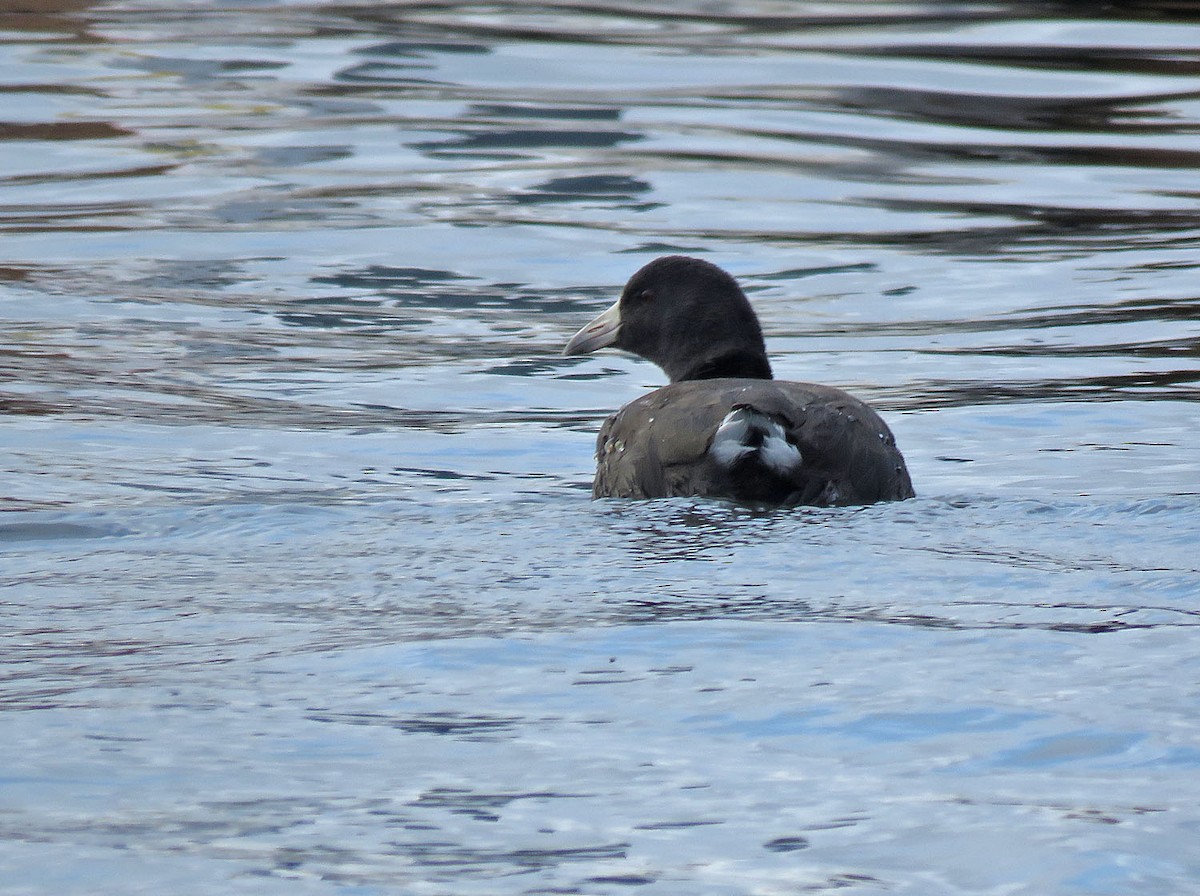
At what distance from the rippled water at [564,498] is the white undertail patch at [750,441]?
19 centimetres

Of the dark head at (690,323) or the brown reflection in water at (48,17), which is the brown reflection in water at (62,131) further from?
the dark head at (690,323)

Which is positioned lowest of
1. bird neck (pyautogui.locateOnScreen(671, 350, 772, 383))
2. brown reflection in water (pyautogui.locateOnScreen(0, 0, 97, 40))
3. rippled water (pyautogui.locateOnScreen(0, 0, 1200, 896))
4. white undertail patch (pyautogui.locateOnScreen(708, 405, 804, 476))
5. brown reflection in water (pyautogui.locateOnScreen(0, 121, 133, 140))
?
rippled water (pyautogui.locateOnScreen(0, 0, 1200, 896))

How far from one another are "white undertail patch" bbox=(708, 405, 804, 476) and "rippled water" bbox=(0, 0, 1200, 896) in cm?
19

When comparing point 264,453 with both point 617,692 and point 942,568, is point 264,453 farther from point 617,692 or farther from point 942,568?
point 617,692

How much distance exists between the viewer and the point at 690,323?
9164mm

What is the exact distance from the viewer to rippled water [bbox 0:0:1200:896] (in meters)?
4.61

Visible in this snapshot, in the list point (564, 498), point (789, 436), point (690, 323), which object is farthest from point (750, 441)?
point (690, 323)

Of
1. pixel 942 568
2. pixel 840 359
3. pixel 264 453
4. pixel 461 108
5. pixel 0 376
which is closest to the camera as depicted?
pixel 942 568

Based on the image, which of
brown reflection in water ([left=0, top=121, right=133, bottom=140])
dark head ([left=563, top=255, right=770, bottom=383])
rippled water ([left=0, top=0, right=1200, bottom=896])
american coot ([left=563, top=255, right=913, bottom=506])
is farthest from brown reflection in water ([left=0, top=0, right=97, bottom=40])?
american coot ([left=563, top=255, right=913, bottom=506])

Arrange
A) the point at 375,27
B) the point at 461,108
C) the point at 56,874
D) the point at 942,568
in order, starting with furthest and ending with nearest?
the point at 375,27
the point at 461,108
the point at 942,568
the point at 56,874

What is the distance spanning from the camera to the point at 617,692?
543cm

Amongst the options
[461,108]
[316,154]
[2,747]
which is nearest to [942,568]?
[2,747]

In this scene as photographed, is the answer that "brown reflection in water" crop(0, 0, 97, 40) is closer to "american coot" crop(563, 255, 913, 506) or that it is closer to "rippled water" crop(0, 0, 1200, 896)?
"rippled water" crop(0, 0, 1200, 896)

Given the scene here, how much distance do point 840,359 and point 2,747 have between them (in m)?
7.48
